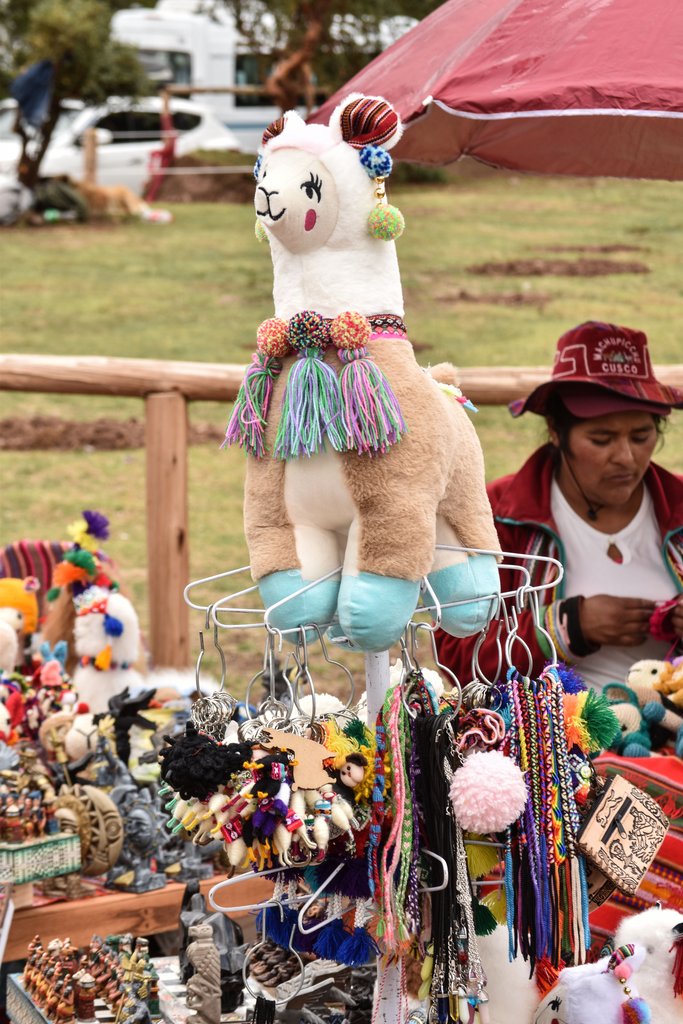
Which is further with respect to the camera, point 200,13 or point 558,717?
point 200,13

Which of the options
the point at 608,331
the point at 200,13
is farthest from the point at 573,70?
the point at 200,13

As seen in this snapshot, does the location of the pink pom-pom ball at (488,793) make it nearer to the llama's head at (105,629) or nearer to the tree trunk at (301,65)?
the llama's head at (105,629)

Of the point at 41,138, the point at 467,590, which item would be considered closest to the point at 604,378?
the point at 467,590

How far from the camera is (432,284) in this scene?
11461 millimetres

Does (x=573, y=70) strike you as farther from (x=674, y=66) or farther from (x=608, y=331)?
(x=608, y=331)

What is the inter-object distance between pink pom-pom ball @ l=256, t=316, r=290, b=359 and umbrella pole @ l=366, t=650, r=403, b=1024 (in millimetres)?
418

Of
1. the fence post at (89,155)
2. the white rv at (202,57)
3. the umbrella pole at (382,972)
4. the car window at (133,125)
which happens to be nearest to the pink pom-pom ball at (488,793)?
the umbrella pole at (382,972)

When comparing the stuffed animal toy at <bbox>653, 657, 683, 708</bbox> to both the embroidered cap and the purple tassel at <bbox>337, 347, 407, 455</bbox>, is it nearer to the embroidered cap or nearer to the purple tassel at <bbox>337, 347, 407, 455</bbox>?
the embroidered cap

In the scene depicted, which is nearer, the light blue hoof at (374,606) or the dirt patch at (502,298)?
the light blue hoof at (374,606)

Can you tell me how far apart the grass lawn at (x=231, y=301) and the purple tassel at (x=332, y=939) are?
13.6 ft

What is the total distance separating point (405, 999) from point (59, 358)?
284cm

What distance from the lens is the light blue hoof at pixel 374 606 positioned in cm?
168

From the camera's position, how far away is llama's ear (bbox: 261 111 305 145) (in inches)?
67.3

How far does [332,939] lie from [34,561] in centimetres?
215
